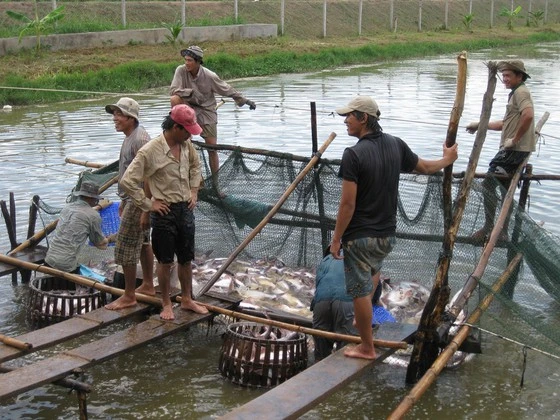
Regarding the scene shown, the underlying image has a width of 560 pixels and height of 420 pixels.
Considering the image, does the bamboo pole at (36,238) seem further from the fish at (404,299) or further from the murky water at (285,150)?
the fish at (404,299)

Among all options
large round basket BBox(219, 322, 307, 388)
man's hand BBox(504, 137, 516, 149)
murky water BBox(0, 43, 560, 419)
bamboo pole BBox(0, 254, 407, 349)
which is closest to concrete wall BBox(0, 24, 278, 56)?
murky water BBox(0, 43, 560, 419)

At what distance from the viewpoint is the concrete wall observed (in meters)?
26.1

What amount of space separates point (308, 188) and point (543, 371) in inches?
122

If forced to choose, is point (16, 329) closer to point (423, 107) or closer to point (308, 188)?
point (308, 188)

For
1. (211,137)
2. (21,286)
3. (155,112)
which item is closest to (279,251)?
(211,137)

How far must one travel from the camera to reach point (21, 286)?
9.44 meters

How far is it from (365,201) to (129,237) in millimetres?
2323

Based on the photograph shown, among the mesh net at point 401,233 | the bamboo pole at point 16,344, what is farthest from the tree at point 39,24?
the bamboo pole at point 16,344

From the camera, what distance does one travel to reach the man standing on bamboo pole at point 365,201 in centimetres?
600

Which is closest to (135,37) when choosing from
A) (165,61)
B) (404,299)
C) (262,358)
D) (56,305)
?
(165,61)

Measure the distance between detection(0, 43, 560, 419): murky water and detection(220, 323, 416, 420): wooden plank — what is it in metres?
0.57

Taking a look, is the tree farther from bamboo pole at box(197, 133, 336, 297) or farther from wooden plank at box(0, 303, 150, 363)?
wooden plank at box(0, 303, 150, 363)

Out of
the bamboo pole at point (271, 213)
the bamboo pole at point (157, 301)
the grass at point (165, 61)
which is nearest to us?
the bamboo pole at point (157, 301)

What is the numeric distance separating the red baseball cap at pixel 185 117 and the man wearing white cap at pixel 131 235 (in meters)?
0.82
